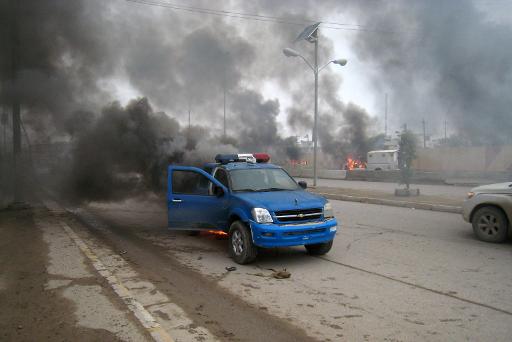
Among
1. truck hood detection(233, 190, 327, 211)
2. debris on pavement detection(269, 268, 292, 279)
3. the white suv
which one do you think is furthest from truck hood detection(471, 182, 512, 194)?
debris on pavement detection(269, 268, 292, 279)

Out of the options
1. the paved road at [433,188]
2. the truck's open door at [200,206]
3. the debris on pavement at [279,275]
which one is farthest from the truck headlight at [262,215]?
the paved road at [433,188]

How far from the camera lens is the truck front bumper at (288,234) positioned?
218 inches

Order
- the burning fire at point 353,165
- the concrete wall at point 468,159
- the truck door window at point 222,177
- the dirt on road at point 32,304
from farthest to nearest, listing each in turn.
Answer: the burning fire at point 353,165 < the concrete wall at point 468,159 < the truck door window at point 222,177 < the dirt on road at point 32,304

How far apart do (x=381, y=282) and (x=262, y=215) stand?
1719 millimetres

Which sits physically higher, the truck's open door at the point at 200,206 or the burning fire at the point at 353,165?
the burning fire at the point at 353,165

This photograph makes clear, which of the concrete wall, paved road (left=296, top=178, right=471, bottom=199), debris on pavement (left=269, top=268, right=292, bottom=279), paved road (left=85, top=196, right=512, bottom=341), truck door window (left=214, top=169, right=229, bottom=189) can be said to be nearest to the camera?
paved road (left=85, top=196, right=512, bottom=341)

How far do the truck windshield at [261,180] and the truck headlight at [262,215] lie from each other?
874 millimetres

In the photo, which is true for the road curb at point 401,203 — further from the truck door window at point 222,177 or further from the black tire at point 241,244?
the black tire at point 241,244

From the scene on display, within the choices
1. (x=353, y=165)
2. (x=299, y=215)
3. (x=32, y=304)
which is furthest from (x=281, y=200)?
(x=353, y=165)

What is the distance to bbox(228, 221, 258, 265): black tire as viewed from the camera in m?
5.76

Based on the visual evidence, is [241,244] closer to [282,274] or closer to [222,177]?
[282,274]

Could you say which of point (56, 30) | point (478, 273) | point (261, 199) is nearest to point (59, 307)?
point (261, 199)

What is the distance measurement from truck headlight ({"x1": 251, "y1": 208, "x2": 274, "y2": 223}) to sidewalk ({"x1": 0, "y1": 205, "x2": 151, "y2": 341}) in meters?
2.04

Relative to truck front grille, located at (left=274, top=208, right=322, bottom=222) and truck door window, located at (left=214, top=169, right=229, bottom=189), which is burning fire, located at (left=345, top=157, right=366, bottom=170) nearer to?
truck door window, located at (left=214, top=169, right=229, bottom=189)
